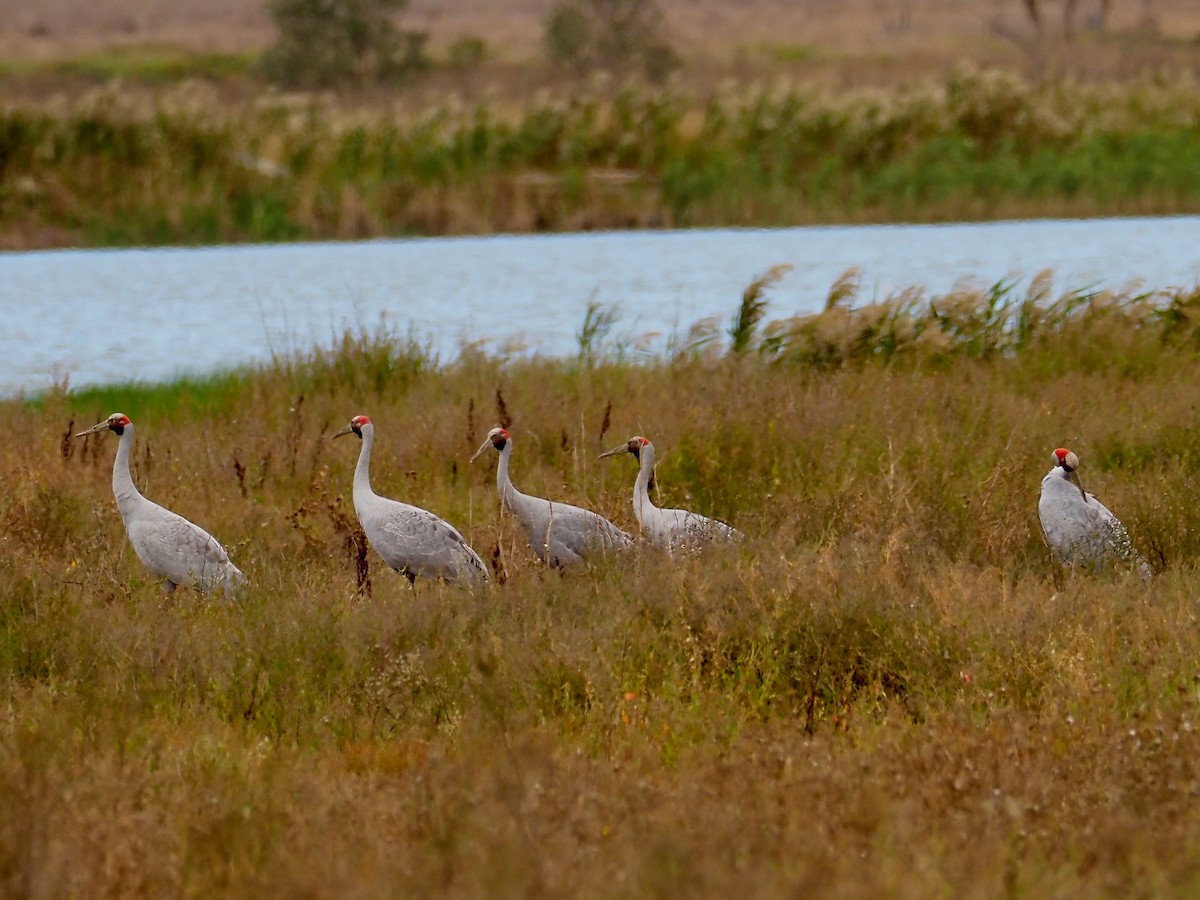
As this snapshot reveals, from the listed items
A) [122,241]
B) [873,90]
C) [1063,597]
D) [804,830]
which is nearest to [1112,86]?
[873,90]

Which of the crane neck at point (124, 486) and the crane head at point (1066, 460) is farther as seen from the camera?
the crane head at point (1066, 460)

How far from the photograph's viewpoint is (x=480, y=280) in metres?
23.1

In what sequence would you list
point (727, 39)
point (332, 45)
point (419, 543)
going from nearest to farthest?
point (419, 543) → point (332, 45) → point (727, 39)

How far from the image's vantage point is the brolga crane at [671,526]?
760 centimetres

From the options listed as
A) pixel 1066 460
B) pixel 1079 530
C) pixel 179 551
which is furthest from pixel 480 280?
pixel 1079 530

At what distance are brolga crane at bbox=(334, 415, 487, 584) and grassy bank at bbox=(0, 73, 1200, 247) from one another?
18.3 meters

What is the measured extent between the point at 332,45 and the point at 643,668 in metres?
44.2

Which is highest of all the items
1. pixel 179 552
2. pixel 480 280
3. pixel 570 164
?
pixel 179 552

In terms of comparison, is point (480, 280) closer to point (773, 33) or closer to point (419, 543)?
point (419, 543)

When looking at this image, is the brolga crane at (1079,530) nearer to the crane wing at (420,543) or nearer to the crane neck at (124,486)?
the crane wing at (420,543)

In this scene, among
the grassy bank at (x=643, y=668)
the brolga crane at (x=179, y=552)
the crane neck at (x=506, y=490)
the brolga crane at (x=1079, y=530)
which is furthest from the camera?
the crane neck at (x=506, y=490)

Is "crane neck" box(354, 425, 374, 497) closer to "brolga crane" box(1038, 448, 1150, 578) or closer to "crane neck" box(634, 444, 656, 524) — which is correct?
"crane neck" box(634, 444, 656, 524)

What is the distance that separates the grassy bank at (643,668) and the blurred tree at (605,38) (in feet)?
130

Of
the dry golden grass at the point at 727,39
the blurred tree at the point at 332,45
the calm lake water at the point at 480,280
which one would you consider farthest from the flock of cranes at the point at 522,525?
the blurred tree at the point at 332,45
